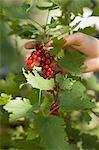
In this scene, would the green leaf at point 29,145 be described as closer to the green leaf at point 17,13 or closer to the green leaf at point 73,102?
the green leaf at point 73,102

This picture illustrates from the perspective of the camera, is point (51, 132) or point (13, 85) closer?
point (51, 132)

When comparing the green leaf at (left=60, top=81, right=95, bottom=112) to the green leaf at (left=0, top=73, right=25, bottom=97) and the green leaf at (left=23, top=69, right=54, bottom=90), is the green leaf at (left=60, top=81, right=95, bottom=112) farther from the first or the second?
the green leaf at (left=0, top=73, right=25, bottom=97)

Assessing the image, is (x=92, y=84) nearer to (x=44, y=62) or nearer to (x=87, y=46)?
(x=87, y=46)

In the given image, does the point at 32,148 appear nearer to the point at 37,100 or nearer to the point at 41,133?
the point at 37,100

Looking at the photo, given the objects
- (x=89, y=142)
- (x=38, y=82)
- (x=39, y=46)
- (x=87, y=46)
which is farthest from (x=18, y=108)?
(x=89, y=142)

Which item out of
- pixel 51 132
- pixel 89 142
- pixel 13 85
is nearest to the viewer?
pixel 51 132

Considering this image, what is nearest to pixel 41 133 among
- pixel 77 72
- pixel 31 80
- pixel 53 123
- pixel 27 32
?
pixel 53 123
